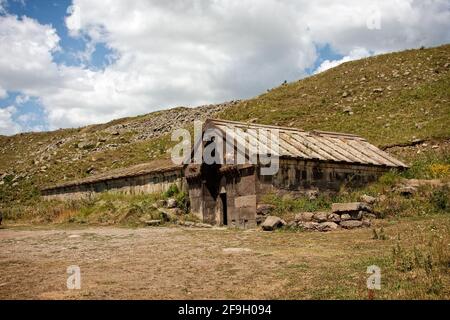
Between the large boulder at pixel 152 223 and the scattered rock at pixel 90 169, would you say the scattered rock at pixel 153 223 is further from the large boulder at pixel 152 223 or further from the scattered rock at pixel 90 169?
the scattered rock at pixel 90 169

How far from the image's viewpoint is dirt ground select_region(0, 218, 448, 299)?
5.94 metres

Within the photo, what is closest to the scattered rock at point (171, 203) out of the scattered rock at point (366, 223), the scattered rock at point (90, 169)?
the scattered rock at point (366, 223)

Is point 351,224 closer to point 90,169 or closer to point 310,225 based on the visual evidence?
point 310,225

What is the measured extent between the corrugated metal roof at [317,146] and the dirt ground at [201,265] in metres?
4.65

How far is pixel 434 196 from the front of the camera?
13.5 meters

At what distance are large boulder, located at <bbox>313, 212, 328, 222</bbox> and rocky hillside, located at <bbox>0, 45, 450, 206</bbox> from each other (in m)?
12.2

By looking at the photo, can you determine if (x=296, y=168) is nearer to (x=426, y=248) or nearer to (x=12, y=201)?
(x=426, y=248)

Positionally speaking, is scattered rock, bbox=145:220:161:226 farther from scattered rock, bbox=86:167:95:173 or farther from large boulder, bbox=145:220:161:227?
scattered rock, bbox=86:167:95:173

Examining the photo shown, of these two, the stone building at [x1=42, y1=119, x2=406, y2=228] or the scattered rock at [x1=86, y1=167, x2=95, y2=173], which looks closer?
the stone building at [x1=42, y1=119, x2=406, y2=228]

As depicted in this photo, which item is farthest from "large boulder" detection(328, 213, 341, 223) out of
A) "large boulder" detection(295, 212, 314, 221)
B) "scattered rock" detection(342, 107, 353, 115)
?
"scattered rock" detection(342, 107, 353, 115)

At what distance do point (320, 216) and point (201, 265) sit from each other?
18.7 feet

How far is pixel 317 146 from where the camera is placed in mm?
17531
